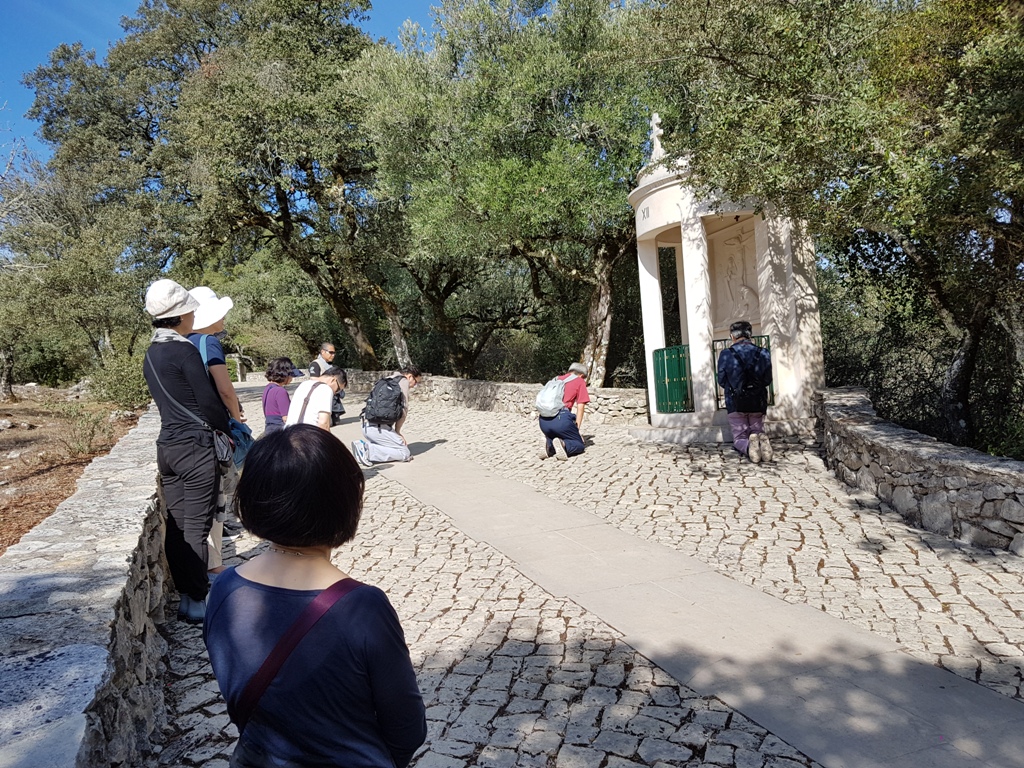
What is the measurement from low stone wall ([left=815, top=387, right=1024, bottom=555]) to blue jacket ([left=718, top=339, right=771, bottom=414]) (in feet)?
3.78

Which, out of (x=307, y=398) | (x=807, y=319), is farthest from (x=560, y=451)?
(x=307, y=398)

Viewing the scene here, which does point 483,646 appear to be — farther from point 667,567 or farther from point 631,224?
point 631,224

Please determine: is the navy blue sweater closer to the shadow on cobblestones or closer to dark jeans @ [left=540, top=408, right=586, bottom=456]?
the shadow on cobblestones

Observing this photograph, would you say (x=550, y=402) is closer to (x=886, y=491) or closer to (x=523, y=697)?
(x=886, y=491)

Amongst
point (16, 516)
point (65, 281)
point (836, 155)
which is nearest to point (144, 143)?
point (65, 281)

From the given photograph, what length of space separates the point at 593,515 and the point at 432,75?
12176 millimetres

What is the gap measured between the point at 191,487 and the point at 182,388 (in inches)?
23.7

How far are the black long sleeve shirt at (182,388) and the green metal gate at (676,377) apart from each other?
9448 millimetres

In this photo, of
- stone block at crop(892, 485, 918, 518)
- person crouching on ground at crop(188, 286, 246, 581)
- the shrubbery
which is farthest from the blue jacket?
the shrubbery

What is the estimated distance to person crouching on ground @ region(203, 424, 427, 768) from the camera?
1.62 m

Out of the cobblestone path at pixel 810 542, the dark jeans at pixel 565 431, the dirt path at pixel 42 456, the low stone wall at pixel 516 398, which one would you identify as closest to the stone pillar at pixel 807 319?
the cobblestone path at pixel 810 542

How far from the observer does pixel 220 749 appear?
11.4 ft

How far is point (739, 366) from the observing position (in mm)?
9711

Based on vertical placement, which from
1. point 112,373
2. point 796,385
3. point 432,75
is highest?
point 432,75
